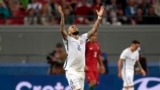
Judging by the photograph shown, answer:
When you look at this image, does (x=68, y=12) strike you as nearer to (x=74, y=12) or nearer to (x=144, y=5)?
(x=74, y=12)

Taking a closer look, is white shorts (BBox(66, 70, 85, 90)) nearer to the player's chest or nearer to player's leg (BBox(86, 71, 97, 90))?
player's leg (BBox(86, 71, 97, 90))

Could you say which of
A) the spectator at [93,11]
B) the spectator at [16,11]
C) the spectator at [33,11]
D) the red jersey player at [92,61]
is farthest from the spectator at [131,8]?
the red jersey player at [92,61]

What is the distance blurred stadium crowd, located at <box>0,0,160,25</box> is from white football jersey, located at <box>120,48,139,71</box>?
10.4ft

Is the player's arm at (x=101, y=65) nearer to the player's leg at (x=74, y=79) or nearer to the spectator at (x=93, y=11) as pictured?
the spectator at (x=93, y=11)

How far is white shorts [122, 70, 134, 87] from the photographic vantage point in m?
21.7

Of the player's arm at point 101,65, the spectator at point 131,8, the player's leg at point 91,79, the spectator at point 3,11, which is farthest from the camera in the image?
the spectator at point 131,8

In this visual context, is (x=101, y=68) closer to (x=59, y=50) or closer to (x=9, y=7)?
(x=59, y=50)

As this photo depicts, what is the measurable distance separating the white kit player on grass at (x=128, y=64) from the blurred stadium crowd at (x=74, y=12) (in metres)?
3.19

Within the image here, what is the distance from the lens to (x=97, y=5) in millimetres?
25266

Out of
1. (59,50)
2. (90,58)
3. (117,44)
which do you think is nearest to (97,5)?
(117,44)

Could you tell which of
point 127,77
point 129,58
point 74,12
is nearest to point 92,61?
point 127,77

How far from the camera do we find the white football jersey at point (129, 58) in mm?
21967

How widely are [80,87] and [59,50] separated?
674 cm

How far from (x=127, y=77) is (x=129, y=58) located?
0.66 meters
